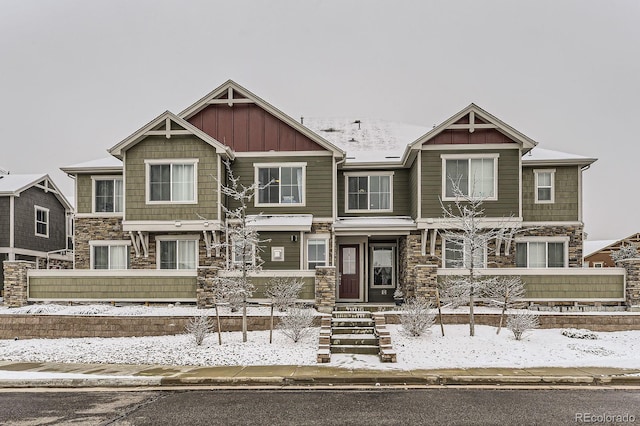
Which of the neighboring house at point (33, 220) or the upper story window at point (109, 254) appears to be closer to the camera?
the upper story window at point (109, 254)

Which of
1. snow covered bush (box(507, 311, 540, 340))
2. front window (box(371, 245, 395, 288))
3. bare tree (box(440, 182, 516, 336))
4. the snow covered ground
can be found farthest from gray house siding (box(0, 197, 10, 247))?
snow covered bush (box(507, 311, 540, 340))

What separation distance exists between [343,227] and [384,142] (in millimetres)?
6301

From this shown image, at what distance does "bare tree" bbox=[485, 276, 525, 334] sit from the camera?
15.6m

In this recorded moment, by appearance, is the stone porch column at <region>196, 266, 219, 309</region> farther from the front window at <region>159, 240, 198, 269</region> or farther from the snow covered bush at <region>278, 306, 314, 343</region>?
the snow covered bush at <region>278, 306, 314, 343</region>

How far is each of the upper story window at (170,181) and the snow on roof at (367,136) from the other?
672 centimetres

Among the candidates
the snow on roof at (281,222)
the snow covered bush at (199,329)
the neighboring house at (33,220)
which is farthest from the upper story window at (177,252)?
the neighboring house at (33,220)

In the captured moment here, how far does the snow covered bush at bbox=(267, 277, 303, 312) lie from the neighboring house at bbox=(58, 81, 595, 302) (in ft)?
8.72

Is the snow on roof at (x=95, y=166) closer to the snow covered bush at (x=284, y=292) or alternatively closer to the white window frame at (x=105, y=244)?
the white window frame at (x=105, y=244)

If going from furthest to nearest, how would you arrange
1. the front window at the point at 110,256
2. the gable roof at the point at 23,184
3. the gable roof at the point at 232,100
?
1. the gable roof at the point at 23,184
2. the front window at the point at 110,256
3. the gable roof at the point at 232,100

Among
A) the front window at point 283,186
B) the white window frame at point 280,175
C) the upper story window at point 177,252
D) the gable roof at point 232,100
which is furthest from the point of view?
the gable roof at point 232,100

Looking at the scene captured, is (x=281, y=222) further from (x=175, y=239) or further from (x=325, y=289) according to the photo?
(x=175, y=239)

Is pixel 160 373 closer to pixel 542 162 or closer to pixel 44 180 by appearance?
pixel 542 162

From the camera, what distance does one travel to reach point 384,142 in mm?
23953

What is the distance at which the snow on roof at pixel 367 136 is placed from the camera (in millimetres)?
22031
